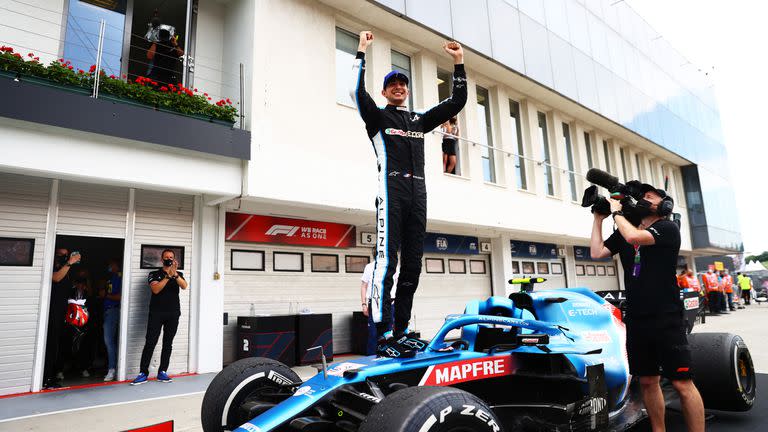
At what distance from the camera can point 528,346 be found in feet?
8.43

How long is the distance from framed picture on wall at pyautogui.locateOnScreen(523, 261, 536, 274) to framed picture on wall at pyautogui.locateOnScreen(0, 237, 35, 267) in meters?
11.3

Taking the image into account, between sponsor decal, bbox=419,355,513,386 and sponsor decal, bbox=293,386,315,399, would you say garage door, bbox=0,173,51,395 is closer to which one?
sponsor decal, bbox=293,386,315,399

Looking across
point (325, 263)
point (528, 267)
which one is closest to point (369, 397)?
point (325, 263)

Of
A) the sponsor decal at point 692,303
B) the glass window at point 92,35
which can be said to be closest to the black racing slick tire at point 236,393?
the sponsor decal at point 692,303

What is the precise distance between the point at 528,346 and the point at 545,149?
12.2 metres

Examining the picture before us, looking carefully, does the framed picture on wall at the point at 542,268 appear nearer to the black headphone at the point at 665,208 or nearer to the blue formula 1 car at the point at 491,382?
the blue formula 1 car at the point at 491,382

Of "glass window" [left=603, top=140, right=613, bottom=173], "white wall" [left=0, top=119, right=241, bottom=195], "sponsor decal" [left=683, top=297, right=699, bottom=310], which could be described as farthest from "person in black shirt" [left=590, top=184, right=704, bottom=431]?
"glass window" [left=603, top=140, right=613, bottom=173]

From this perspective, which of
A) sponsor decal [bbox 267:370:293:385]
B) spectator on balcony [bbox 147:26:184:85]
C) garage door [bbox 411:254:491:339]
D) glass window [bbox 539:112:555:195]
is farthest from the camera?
glass window [bbox 539:112:555:195]

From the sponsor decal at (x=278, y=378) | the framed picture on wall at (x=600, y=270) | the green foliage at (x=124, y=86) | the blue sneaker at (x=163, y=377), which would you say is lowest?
the blue sneaker at (x=163, y=377)

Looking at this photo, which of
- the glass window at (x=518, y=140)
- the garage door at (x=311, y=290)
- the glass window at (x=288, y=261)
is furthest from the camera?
the glass window at (x=518, y=140)

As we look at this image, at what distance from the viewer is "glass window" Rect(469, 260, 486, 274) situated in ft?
38.6

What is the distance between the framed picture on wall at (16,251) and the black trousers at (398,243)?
5.37m

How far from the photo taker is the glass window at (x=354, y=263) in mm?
9336

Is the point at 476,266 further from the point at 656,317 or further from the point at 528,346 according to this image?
the point at 528,346
